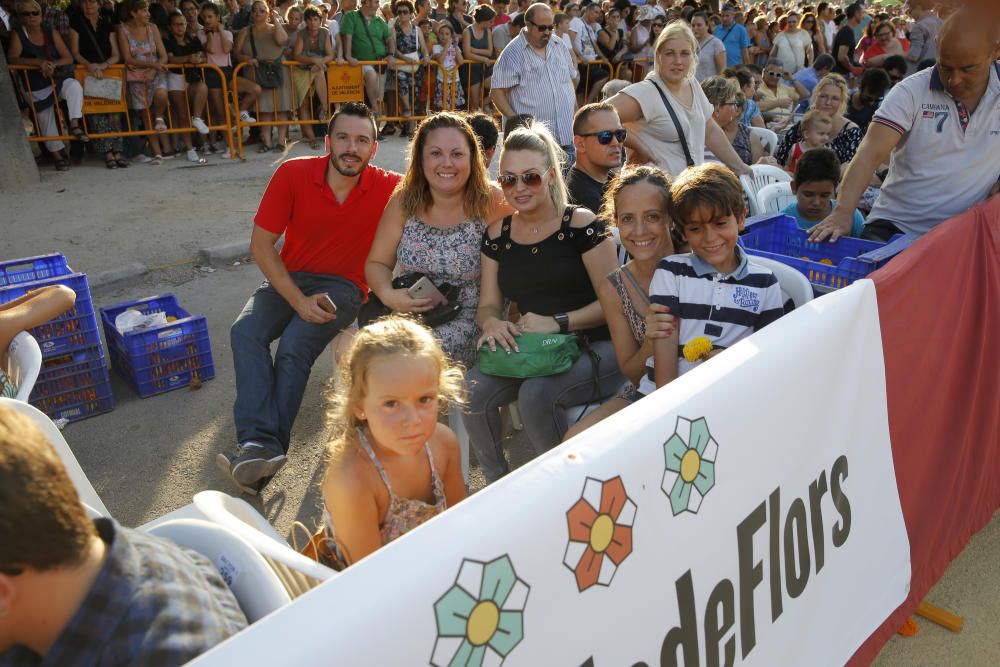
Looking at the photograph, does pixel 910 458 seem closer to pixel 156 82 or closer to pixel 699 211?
pixel 699 211

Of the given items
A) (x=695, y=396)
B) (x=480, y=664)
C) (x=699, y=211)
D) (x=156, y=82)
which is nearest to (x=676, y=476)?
(x=695, y=396)

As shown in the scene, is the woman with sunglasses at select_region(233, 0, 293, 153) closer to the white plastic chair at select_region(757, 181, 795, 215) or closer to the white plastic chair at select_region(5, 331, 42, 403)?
the white plastic chair at select_region(757, 181, 795, 215)

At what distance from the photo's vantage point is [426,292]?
378 centimetres

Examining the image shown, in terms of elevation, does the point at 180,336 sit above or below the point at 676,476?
below

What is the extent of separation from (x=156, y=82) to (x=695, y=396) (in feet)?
33.5

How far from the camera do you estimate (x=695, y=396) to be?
1.85 metres

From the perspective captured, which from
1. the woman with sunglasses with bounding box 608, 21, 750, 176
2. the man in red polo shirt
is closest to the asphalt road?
the man in red polo shirt

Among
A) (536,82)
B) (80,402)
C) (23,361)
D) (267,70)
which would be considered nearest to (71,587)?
(23,361)

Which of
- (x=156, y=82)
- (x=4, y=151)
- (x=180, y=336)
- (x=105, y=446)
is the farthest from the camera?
(x=156, y=82)

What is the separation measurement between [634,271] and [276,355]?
6.43ft

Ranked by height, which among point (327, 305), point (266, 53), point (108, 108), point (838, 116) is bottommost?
point (327, 305)

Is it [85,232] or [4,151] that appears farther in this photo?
[4,151]

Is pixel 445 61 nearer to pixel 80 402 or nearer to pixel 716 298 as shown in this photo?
pixel 80 402

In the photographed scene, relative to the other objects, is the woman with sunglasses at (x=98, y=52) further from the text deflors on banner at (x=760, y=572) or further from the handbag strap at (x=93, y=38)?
the text deflors on banner at (x=760, y=572)
